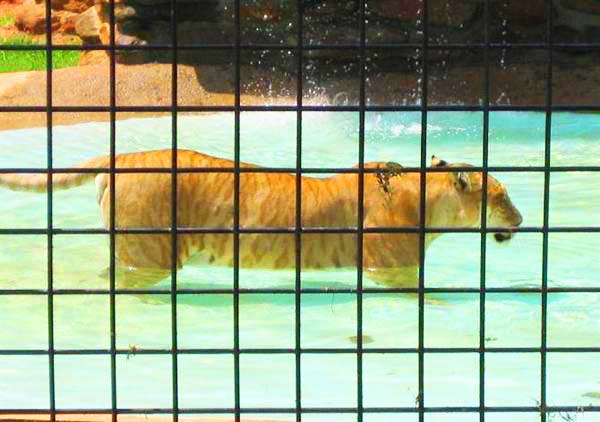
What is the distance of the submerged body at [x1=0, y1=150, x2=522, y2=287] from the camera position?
6852 millimetres

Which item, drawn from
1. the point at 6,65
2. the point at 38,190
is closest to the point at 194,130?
the point at 6,65

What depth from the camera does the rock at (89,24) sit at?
48.6 feet

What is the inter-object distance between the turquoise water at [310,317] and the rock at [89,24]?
3.73 m

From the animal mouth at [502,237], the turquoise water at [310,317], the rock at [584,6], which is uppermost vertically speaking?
the rock at [584,6]

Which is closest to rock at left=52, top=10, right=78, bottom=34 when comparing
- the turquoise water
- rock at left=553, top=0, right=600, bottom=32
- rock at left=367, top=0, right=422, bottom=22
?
rock at left=367, top=0, right=422, bottom=22

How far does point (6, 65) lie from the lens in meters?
14.2

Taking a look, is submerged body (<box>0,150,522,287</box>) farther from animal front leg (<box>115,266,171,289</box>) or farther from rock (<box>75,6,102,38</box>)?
rock (<box>75,6,102,38</box>)

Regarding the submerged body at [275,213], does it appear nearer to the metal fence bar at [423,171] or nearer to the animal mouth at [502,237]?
the animal mouth at [502,237]

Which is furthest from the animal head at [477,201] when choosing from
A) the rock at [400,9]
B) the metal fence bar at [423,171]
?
the rock at [400,9]

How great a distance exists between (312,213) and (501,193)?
1.03m

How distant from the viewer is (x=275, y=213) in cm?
719

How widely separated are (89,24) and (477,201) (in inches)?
339

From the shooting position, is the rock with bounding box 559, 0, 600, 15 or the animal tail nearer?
the animal tail

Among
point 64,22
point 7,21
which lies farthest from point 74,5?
point 7,21
